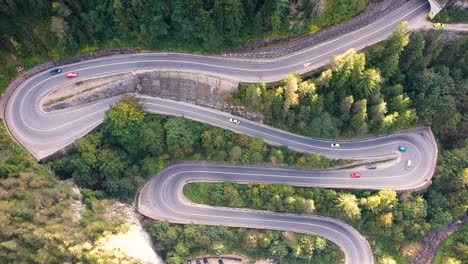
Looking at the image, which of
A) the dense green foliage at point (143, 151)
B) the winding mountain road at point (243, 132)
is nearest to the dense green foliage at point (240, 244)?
the winding mountain road at point (243, 132)

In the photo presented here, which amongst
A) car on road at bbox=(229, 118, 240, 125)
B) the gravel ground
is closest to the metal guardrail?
the gravel ground

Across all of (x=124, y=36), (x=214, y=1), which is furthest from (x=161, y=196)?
(x=214, y=1)

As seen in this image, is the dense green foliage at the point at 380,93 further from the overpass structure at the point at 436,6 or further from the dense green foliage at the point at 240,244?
the dense green foliage at the point at 240,244

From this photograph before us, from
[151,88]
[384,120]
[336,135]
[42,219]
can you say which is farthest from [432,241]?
[42,219]

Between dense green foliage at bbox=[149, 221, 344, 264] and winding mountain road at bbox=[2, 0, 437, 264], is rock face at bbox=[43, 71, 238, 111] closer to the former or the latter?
winding mountain road at bbox=[2, 0, 437, 264]

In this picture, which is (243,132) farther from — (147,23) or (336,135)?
(147,23)
